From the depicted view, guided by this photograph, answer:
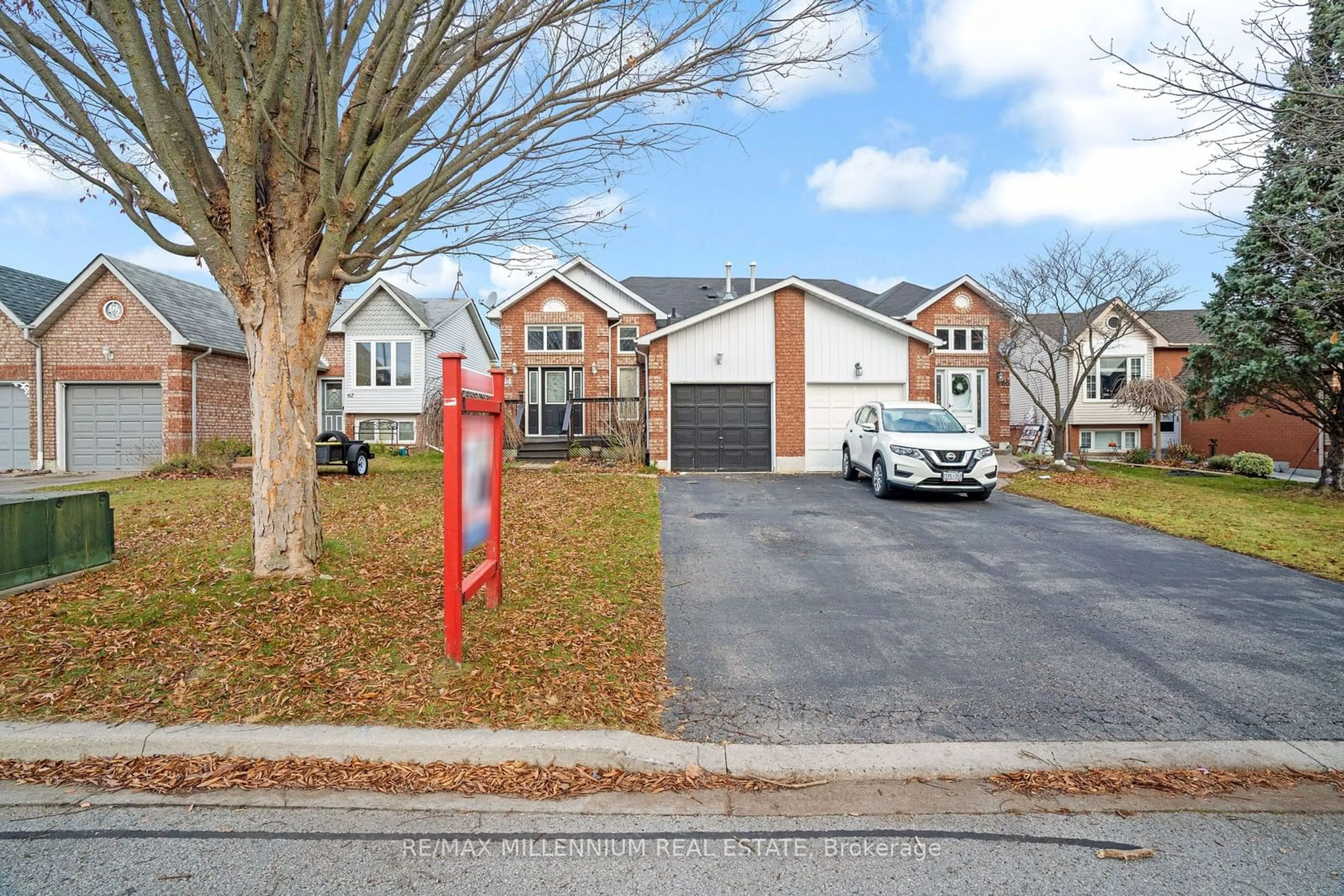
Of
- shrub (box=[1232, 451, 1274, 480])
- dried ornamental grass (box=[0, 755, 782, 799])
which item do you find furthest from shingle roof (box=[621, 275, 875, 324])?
dried ornamental grass (box=[0, 755, 782, 799])

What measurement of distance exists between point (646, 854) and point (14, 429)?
24560 millimetres

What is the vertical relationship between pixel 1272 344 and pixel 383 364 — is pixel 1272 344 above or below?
below

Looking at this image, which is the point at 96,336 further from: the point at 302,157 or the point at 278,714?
the point at 278,714

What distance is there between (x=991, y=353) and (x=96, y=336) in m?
27.6

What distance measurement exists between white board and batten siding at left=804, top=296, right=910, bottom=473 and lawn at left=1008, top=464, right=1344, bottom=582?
13.0 feet

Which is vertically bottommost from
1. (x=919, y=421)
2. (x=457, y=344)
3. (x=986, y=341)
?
(x=919, y=421)

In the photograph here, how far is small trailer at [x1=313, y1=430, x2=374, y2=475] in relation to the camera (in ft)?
54.2

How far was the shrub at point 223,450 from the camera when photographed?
58.8ft

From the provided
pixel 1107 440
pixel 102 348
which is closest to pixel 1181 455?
pixel 1107 440

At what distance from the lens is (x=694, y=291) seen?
29.6 metres

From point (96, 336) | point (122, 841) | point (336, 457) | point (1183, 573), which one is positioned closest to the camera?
point (122, 841)

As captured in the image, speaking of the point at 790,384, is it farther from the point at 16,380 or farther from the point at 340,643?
the point at 16,380

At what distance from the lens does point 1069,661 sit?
5.06 m

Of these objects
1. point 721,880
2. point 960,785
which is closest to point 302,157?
point 721,880
